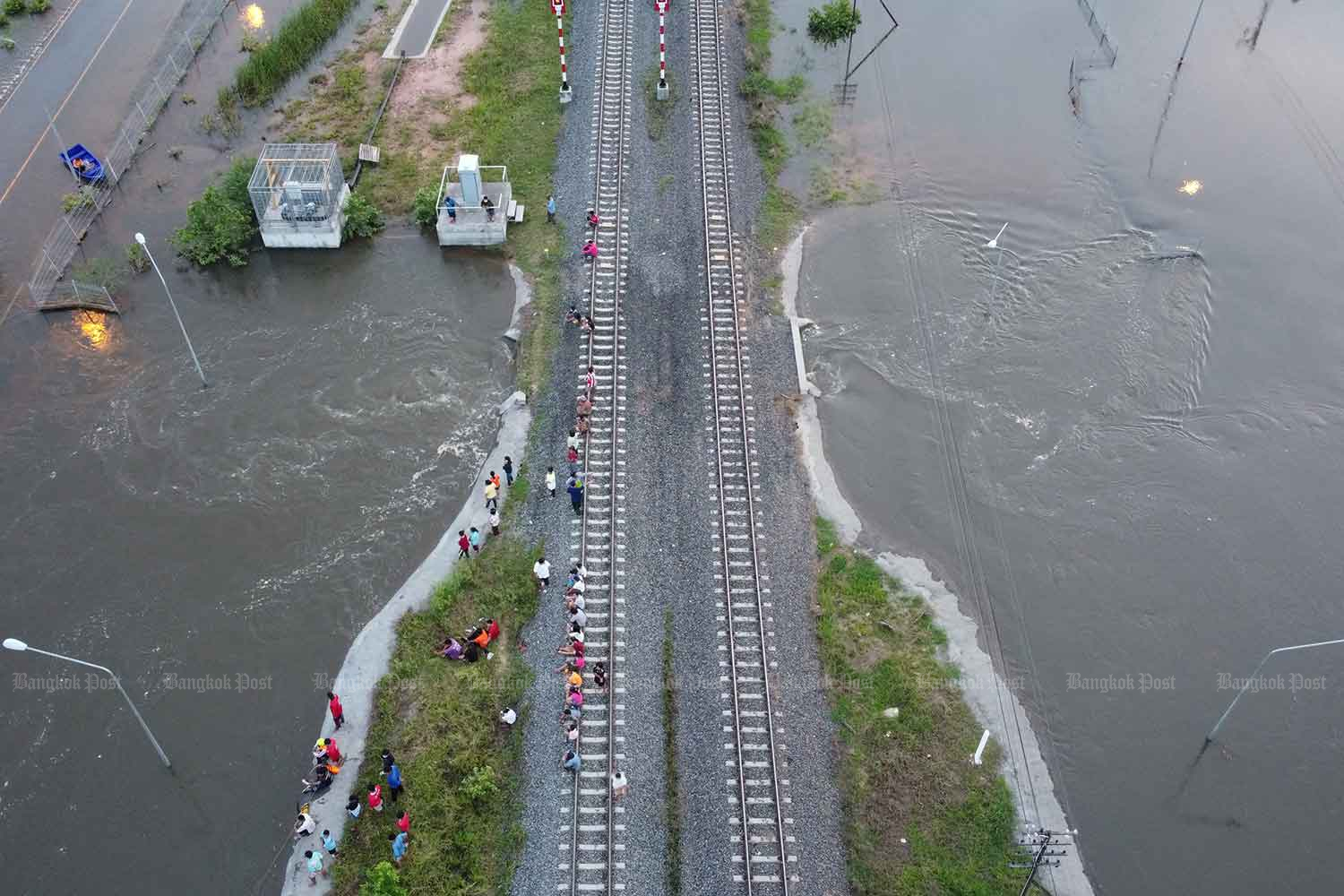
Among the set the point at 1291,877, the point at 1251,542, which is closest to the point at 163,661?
the point at 1291,877

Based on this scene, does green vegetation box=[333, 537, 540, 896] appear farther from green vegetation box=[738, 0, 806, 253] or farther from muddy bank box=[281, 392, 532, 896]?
green vegetation box=[738, 0, 806, 253]

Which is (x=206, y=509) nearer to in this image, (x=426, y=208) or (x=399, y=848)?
(x=399, y=848)

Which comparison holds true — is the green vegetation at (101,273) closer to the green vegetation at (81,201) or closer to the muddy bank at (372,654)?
the green vegetation at (81,201)

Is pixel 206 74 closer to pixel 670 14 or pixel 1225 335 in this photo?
pixel 670 14

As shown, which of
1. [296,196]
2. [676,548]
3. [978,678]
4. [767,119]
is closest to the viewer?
[978,678]

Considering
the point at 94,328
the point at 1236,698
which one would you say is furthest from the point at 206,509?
the point at 1236,698

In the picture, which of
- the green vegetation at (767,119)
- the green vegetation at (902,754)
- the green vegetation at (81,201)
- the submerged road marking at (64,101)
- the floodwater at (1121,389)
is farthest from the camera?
the submerged road marking at (64,101)

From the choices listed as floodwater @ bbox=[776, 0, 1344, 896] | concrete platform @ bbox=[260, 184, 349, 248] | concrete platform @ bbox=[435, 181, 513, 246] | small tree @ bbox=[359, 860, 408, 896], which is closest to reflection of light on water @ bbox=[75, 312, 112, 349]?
concrete platform @ bbox=[260, 184, 349, 248]

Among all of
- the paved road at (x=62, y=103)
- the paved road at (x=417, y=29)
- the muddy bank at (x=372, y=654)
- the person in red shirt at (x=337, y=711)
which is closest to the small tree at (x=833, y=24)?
the paved road at (x=417, y=29)
